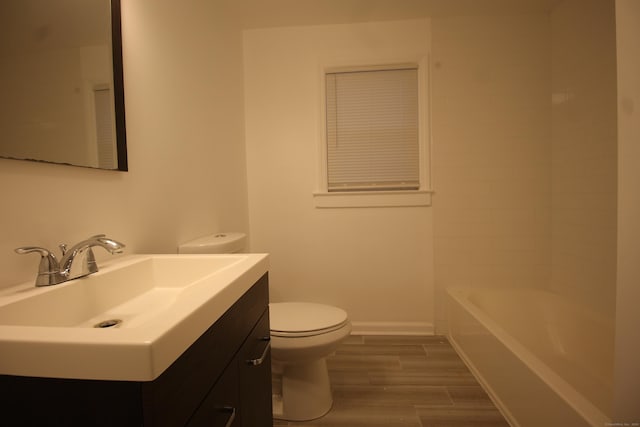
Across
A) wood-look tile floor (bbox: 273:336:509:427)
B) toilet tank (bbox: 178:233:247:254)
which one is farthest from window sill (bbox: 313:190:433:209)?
wood-look tile floor (bbox: 273:336:509:427)

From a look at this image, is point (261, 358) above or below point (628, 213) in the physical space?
below

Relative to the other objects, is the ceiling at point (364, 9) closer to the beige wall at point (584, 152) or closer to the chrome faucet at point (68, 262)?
the beige wall at point (584, 152)

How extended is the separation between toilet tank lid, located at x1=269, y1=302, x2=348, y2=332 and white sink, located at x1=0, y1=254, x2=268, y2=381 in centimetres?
50

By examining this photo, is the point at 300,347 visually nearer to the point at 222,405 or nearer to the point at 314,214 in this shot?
the point at 222,405

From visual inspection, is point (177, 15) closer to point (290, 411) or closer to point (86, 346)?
point (86, 346)

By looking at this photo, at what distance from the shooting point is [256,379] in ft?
3.08

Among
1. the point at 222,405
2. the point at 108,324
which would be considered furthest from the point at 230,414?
the point at 108,324

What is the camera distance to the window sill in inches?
85.4

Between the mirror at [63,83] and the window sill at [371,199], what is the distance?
1393mm

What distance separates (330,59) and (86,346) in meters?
2.24

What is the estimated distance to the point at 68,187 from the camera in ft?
2.76

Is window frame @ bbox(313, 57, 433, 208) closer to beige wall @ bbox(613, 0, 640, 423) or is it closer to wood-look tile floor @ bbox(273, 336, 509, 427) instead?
wood-look tile floor @ bbox(273, 336, 509, 427)

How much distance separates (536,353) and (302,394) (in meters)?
1.39

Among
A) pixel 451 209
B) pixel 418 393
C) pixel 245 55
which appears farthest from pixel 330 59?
pixel 418 393
